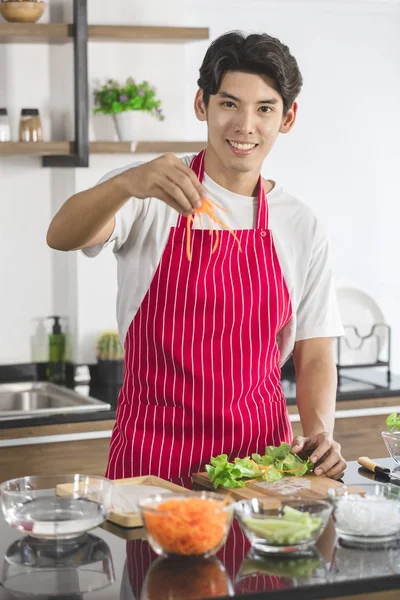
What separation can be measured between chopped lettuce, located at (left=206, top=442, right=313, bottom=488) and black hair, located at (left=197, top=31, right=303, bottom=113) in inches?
30.9

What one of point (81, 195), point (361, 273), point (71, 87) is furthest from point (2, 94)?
point (81, 195)

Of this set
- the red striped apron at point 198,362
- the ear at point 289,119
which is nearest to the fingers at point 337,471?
the red striped apron at point 198,362

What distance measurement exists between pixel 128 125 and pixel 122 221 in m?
1.59

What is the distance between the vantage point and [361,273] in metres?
4.41

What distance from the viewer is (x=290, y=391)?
3.72 meters

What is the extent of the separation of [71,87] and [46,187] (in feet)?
1.33

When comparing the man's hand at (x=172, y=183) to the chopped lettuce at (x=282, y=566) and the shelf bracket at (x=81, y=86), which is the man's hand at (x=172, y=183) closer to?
the chopped lettuce at (x=282, y=566)

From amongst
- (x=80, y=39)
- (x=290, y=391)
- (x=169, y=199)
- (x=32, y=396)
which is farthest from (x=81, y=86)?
(x=169, y=199)

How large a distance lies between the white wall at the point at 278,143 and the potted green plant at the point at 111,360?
4.2 inches

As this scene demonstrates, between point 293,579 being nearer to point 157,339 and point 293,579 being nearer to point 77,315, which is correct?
point 157,339

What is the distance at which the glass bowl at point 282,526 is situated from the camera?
1.48 metres

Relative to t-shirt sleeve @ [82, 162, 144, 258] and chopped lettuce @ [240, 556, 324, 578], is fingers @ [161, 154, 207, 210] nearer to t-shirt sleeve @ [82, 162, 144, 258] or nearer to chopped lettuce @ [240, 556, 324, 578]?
t-shirt sleeve @ [82, 162, 144, 258]

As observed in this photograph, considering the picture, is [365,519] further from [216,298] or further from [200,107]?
[200,107]

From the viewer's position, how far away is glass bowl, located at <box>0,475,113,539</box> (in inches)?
61.4
